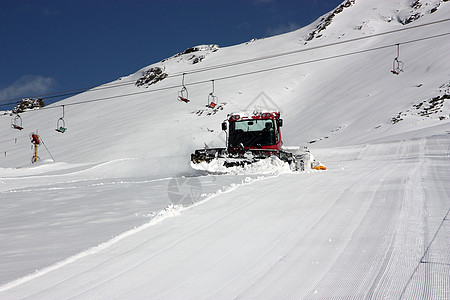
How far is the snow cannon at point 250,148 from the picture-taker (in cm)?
1234

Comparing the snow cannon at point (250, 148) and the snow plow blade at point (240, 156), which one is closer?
the snow plow blade at point (240, 156)

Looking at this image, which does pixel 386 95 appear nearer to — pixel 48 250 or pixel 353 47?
pixel 353 47

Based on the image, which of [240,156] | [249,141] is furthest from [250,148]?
[240,156]

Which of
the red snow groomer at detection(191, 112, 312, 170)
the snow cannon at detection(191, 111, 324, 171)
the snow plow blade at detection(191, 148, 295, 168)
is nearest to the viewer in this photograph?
the snow plow blade at detection(191, 148, 295, 168)

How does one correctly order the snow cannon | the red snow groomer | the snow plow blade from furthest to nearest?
the red snow groomer, the snow cannon, the snow plow blade

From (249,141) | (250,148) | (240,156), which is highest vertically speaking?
(249,141)

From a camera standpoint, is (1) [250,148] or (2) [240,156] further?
(1) [250,148]

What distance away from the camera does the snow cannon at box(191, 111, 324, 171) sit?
12.3 metres

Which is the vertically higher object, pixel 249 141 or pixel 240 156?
pixel 249 141

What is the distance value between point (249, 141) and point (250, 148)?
0.35 m

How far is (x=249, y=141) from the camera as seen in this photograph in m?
14.2

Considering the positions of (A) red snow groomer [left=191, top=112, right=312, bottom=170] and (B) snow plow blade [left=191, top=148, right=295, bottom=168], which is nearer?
(B) snow plow blade [left=191, top=148, right=295, bottom=168]

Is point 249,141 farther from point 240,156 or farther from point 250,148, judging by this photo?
point 240,156

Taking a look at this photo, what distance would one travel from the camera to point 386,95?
38.1 metres
